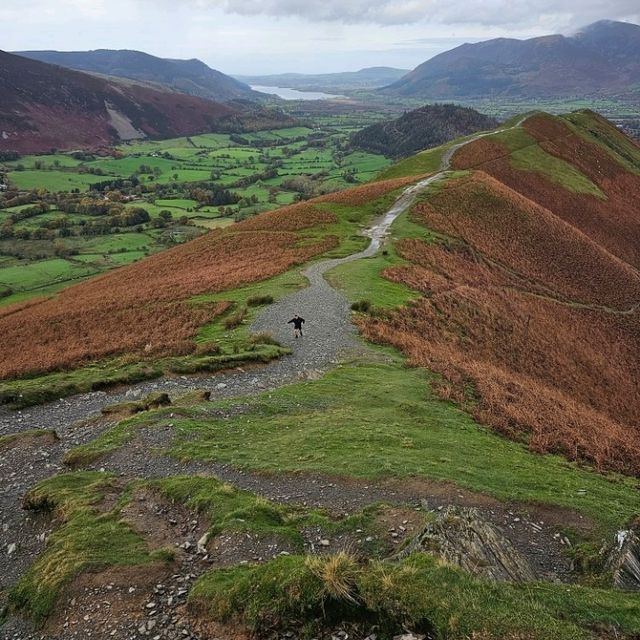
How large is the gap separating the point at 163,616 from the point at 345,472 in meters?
7.10

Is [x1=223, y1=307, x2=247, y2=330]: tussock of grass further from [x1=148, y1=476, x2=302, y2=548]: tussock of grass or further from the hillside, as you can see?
[x1=148, y1=476, x2=302, y2=548]: tussock of grass

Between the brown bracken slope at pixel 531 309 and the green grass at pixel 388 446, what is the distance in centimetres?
228

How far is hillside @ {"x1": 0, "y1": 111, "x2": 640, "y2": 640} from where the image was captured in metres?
9.30

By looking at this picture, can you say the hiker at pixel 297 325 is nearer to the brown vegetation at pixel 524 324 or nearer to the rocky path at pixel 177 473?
the rocky path at pixel 177 473

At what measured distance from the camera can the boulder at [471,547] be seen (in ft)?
33.6

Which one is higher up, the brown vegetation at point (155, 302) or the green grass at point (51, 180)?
the brown vegetation at point (155, 302)

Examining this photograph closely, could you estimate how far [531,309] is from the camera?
47.9 metres

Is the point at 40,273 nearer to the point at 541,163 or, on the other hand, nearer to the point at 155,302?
the point at 155,302

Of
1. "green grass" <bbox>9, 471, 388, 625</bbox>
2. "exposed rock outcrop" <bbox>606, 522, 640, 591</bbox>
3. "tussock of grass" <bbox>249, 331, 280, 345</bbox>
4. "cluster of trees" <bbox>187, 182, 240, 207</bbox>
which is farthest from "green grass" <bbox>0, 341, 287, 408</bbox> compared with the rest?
"cluster of trees" <bbox>187, 182, 240, 207</bbox>

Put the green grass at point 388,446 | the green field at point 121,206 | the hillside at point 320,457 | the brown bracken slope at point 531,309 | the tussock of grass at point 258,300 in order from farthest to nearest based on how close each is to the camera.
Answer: the green field at point 121,206, the tussock of grass at point 258,300, the brown bracken slope at point 531,309, the green grass at point 388,446, the hillside at point 320,457

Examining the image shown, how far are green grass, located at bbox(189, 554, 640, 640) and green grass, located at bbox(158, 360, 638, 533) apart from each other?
19.7 ft

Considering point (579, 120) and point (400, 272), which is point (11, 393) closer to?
point (400, 272)

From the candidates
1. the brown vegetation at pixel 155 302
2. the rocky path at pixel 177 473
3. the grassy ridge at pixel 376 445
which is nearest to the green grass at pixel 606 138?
the brown vegetation at pixel 155 302

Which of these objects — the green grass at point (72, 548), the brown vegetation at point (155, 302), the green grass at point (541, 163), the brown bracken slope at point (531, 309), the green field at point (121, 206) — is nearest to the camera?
the green grass at point (72, 548)
